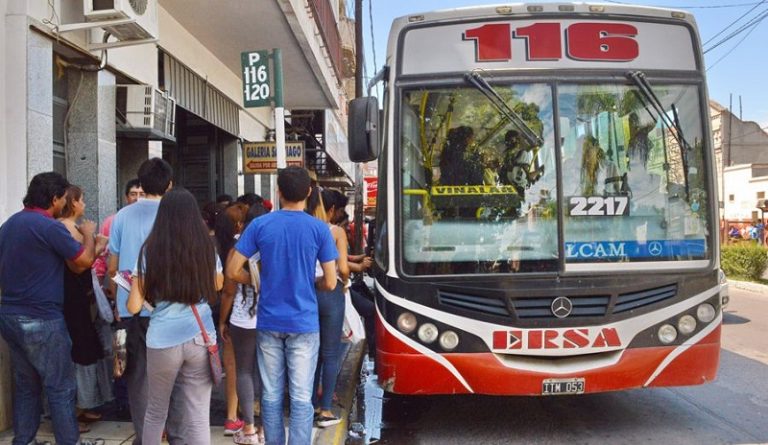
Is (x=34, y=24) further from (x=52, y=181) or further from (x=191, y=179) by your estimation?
(x=191, y=179)

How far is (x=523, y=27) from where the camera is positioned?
4.88m

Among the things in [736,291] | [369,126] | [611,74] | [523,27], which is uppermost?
[523,27]

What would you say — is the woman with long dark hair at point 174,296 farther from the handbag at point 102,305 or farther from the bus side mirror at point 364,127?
the bus side mirror at point 364,127

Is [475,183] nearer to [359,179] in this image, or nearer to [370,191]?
[359,179]

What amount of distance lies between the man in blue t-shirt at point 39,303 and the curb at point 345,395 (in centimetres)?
170

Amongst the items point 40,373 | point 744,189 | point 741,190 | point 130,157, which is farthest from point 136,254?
point 741,190

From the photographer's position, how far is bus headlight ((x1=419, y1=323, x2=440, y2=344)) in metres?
4.56

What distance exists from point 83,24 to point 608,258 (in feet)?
15.0

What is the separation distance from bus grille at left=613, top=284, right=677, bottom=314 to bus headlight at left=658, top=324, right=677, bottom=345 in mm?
195

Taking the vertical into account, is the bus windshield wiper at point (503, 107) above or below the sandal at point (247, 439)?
above

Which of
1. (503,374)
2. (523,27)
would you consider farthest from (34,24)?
(503,374)

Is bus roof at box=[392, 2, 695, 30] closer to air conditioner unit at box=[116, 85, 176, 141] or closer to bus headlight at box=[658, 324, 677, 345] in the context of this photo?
bus headlight at box=[658, 324, 677, 345]

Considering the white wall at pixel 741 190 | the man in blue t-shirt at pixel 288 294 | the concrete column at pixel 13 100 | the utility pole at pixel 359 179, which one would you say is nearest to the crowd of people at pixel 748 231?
the white wall at pixel 741 190

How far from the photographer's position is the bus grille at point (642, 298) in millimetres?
4590
